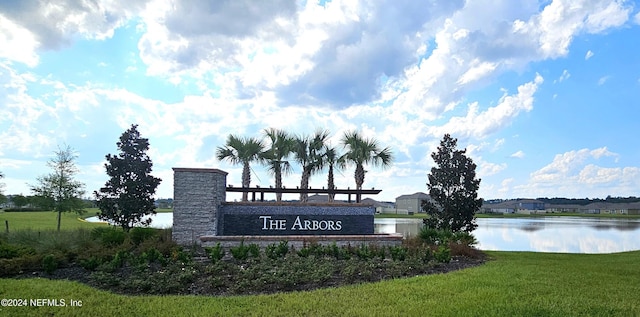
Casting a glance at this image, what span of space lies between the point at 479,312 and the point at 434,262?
468 cm

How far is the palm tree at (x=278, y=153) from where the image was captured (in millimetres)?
19234

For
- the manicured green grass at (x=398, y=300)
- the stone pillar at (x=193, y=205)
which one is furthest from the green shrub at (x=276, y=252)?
the stone pillar at (x=193, y=205)

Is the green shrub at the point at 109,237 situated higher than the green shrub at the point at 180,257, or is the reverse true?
the green shrub at the point at 109,237

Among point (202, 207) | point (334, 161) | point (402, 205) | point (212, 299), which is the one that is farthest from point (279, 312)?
point (402, 205)

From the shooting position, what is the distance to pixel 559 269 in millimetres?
11094

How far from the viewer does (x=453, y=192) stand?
2012 cm

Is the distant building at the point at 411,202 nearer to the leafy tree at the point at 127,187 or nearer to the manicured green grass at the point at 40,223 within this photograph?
the manicured green grass at the point at 40,223

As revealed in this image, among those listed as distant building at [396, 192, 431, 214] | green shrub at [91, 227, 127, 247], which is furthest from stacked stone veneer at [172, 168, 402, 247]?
distant building at [396, 192, 431, 214]

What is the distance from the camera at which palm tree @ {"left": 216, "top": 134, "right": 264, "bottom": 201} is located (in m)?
18.9

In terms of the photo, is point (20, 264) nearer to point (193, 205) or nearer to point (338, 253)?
point (193, 205)

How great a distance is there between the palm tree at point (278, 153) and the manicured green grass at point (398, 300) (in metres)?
10.7

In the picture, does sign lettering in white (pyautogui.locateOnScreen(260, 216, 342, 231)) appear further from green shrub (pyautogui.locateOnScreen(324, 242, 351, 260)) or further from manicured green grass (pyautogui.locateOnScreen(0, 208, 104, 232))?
manicured green grass (pyautogui.locateOnScreen(0, 208, 104, 232))

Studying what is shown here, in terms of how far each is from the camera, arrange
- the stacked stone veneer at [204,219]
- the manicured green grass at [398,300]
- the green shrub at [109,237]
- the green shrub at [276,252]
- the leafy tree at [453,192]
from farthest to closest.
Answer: the leafy tree at [453,192]
the stacked stone veneer at [204,219]
the green shrub at [109,237]
the green shrub at [276,252]
the manicured green grass at [398,300]

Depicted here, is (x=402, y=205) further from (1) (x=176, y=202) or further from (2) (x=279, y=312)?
(2) (x=279, y=312)
